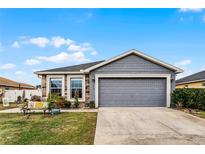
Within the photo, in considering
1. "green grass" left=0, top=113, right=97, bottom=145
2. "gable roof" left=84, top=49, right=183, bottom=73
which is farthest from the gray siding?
"green grass" left=0, top=113, right=97, bottom=145

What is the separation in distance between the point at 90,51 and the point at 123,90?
11.1m

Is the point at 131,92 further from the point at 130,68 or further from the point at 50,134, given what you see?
the point at 50,134

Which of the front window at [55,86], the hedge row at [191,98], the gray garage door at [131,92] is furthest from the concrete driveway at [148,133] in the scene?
the front window at [55,86]

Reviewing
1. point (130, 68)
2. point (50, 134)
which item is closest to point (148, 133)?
point (50, 134)

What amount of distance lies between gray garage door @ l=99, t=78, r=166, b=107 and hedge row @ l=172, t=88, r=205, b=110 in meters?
1.39

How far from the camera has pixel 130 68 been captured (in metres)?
18.0

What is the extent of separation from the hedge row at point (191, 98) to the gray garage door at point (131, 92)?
1.39 metres

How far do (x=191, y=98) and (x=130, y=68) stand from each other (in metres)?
4.77

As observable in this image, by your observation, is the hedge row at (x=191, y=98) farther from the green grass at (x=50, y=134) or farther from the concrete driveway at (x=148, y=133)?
the green grass at (x=50, y=134)

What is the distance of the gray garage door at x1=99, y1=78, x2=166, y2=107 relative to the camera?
59.1 feet

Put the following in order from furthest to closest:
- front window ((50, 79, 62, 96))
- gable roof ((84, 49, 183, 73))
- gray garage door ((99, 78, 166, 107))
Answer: front window ((50, 79, 62, 96)), gray garage door ((99, 78, 166, 107)), gable roof ((84, 49, 183, 73))

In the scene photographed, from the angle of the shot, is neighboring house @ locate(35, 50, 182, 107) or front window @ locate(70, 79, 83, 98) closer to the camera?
neighboring house @ locate(35, 50, 182, 107)

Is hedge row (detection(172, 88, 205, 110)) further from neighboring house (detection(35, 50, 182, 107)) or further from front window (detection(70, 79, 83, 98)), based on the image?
front window (detection(70, 79, 83, 98))

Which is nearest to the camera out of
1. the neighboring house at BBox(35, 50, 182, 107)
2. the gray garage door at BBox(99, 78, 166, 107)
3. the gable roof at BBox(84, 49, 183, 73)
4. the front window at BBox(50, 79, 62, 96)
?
the gable roof at BBox(84, 49, 183, 73)
